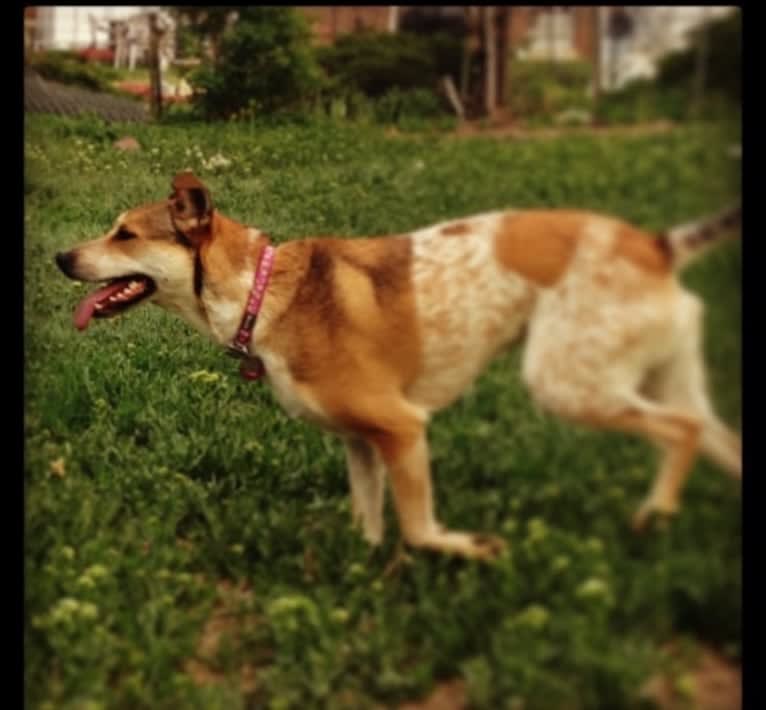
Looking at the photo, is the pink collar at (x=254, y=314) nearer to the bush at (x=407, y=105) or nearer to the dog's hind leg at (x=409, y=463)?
the dog's hind leg at (x=409, y=463)

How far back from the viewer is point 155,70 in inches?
228

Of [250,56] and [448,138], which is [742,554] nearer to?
[448,138]

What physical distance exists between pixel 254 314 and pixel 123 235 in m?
0.62

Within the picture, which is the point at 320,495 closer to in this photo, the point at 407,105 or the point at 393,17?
the point at 407,105

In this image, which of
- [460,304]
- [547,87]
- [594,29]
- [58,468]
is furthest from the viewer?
[58,468]

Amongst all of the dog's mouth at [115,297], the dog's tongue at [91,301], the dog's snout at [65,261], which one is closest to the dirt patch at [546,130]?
the dog's mouth at [115,297]

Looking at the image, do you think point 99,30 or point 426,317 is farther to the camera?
point 99,30

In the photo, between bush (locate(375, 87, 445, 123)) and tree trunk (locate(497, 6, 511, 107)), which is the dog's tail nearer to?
tree trunk (locate(497, 6, 511, 107))

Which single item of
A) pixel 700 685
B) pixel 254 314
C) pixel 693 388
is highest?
pixel 254 314

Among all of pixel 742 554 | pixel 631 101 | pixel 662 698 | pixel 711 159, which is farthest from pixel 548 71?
pixel 662 698

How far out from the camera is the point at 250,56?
18.5ft

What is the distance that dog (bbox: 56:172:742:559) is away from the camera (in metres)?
4.73

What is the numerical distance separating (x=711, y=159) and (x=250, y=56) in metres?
1.85

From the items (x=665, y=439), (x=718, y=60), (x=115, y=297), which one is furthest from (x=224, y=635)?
(x=718, y=60)
